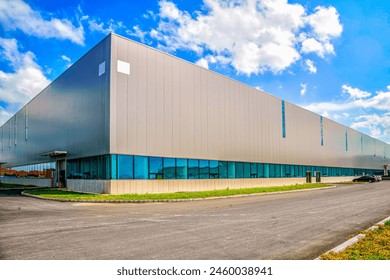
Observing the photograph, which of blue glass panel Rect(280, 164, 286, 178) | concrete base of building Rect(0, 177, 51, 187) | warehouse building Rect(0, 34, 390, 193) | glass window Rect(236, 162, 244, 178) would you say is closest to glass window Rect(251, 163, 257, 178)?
warehouse building Rect(0, 34, 390, 193)

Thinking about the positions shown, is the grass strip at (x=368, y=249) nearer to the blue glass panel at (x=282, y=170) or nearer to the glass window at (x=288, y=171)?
the blue glass panel at (x=282, y=170)

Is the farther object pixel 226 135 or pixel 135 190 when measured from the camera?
pixel 226 135

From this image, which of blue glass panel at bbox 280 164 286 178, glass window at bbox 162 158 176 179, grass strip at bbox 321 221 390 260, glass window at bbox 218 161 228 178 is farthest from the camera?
blue glass panel at bbox 280 164 286 178

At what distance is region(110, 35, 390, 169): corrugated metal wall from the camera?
24.8 metres

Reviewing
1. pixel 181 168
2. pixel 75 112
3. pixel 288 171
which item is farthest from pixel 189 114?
pixel 288 171

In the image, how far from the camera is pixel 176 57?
29.2 metres

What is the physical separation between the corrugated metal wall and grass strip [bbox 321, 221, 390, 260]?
62.8ft

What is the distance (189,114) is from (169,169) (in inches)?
230

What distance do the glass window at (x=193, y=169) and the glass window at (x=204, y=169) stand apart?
47cm

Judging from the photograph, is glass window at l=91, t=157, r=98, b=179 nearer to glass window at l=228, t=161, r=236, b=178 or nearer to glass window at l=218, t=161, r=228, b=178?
glass window at l=218, t=161, r=228, b=178

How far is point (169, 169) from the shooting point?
27.6 metres

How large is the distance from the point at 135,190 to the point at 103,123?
19.6ft
